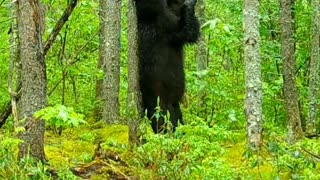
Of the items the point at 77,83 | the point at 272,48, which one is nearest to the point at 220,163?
the point at 272,48

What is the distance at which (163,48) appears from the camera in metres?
6.18

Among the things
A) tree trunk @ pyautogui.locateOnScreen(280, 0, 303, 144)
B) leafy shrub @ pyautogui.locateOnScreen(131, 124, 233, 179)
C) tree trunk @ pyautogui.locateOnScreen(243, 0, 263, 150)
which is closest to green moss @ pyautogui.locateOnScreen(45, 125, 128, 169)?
leafy shrub @ pyautogui.locateOnScreen(131, 124, 233, 179)

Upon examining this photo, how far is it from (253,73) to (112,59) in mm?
4364

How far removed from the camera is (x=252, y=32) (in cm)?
532

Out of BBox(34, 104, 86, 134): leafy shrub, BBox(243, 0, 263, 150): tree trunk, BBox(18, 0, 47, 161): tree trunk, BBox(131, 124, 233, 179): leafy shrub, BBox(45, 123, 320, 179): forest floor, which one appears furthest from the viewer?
BBox(243, 0, 263, 150): tree trunk

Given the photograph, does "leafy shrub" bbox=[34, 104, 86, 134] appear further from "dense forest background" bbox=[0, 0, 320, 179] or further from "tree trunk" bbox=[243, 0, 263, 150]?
"tree trunk" bbox=[243, 0, 263, 150]

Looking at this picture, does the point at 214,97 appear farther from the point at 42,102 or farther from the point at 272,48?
the point at 42,102

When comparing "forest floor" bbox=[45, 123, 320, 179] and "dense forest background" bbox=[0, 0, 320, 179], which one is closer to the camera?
"dense forest background" bbox=[0, 0, 320, 179]

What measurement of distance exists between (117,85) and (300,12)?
202 inches

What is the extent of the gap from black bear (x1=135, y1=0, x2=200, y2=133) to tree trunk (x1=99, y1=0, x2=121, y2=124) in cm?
300

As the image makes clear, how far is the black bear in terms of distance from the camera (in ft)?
19.9

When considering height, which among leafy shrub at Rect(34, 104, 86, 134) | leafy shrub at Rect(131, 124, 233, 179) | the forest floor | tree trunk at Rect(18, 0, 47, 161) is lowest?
the forest floor

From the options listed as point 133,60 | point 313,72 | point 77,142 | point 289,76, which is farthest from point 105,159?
point 313,72

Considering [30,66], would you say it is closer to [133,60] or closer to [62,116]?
[62,116]
